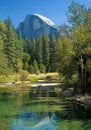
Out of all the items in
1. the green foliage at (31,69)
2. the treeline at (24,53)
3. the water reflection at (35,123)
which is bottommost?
the water reflection at (35,123)

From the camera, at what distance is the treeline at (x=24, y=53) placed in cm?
10425

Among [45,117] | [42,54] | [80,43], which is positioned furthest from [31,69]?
[45,117]

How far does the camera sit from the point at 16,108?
1460 inches

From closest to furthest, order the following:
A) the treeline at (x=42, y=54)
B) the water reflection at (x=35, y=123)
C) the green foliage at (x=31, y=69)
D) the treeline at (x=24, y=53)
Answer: the water reflection at (x=35, y=123), the treeline at (x=24, y=53), the green foliage at (x=31, y=69), the treeline at (x=42, y=54)

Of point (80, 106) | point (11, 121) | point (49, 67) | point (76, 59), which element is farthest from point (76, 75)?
point (49, 67)

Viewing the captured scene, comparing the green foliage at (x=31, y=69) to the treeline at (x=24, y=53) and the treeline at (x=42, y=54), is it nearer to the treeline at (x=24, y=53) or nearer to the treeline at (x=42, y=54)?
the treeline at (x=24, y=53)

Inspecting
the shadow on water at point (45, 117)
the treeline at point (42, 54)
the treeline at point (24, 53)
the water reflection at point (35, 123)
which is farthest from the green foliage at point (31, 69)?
the water reflection at point (35, 123)

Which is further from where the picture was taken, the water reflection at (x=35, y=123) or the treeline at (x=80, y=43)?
the treeline at (x=80, y=43)

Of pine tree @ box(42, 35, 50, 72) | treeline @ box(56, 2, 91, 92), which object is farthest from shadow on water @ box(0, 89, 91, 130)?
pine tree @ box(42, 35, 50, 72)

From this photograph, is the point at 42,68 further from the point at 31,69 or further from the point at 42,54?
the point at 42,54

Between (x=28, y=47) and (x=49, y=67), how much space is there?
15.6 meters

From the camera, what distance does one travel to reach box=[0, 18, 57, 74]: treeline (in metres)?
104

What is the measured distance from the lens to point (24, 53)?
120625mm

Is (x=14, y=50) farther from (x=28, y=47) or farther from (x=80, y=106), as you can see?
(x=80, y=106)
